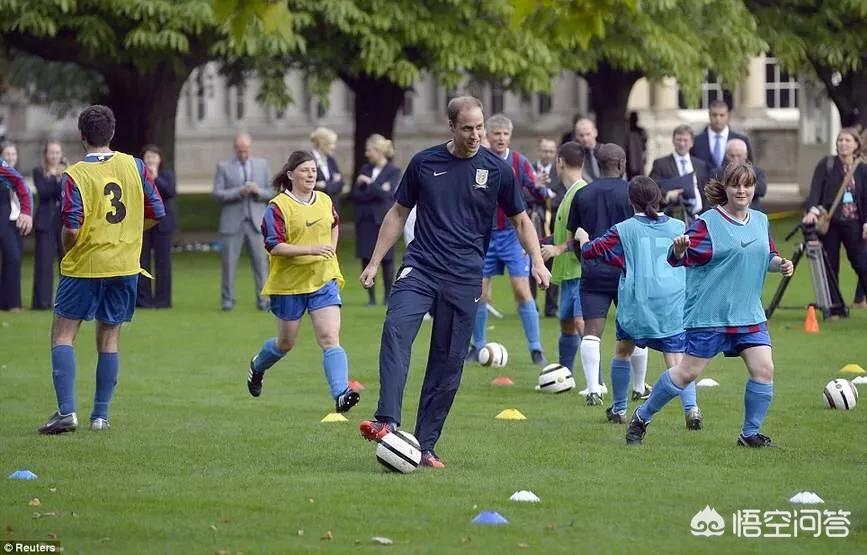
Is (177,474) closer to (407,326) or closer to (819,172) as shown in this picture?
(407,326)

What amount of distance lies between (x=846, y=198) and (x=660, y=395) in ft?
30.2

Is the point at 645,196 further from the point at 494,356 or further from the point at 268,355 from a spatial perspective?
the point at 494,356

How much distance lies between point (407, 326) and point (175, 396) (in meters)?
4.36

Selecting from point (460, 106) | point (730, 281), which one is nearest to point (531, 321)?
point (730, 281)

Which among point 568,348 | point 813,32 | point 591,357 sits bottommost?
point 568,348

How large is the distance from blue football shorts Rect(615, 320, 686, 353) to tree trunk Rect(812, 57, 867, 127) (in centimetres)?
2263

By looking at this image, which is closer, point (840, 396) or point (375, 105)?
point (840, 396)

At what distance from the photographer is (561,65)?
2900 centimetres

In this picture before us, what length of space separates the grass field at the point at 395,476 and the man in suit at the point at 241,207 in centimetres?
571

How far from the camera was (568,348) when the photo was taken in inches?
543

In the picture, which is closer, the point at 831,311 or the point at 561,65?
the point at 831,311

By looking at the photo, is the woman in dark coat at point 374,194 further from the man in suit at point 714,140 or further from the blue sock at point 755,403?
the blue sock at point 755,403

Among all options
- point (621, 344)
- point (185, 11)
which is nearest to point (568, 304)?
point (621, 344)

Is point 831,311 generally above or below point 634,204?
below
